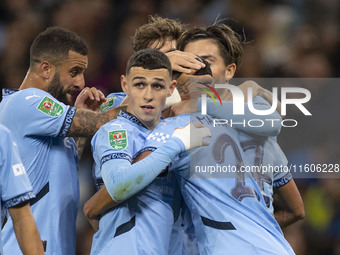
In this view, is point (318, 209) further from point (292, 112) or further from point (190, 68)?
point (190, 68)

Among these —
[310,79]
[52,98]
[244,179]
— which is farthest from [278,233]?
[310,79]

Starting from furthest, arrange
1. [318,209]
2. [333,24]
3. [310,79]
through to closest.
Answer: [333,24], [310,79], [318,209]

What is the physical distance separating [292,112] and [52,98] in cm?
229

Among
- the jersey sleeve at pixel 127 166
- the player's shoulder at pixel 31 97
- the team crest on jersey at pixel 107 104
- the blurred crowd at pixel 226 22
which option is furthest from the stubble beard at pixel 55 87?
the blurred crowd at pixel 226 22

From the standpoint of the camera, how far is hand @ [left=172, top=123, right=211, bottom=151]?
360 cm

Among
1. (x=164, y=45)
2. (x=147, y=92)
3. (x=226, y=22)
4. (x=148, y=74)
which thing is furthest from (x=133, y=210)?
(x=226, y=22)

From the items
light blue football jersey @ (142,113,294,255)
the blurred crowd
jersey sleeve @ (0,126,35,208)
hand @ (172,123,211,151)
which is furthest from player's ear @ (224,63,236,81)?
the blurred crowd

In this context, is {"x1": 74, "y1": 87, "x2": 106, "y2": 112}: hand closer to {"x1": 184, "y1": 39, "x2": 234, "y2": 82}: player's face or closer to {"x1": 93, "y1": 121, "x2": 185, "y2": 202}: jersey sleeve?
{"x1": 184, "y1": 39, "x2": 234, "y2": 82}: player's face

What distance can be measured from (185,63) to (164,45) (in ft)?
3.37

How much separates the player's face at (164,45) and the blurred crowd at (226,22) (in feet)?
7.39

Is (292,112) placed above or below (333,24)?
below

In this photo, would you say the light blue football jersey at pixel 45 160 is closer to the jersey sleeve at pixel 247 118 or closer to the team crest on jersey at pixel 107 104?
the team crest on jersey at pixel 107 104

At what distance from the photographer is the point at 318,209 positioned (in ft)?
22.4

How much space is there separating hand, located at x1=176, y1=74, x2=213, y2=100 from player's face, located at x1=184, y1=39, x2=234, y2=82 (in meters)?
0.25
